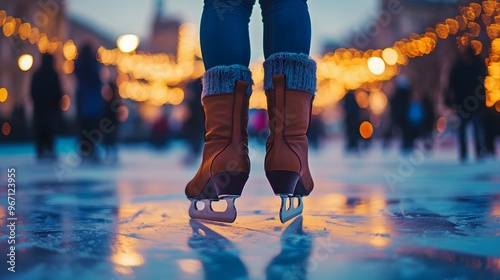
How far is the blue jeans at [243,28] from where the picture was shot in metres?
1.81

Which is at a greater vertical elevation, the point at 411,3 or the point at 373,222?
the point at 411,3

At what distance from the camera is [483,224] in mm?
1669

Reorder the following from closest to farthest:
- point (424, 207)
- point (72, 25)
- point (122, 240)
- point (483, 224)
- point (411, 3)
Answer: point (122, 240), point (483, 224), point (424, 207), point (72, 25), point (411, 3)

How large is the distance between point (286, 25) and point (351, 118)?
9964 millimetres

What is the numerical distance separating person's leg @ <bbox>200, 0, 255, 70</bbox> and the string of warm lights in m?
14.5

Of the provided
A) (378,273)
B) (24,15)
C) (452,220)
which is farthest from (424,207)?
(24,15)

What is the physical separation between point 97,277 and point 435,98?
26.9 m

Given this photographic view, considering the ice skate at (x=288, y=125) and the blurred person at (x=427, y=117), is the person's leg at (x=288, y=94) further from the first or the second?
the blurred person at (x=427, y=117)

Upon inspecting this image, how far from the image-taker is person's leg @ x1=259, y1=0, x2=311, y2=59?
5.94ft

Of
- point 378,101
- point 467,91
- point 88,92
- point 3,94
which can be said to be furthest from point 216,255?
point 378,101

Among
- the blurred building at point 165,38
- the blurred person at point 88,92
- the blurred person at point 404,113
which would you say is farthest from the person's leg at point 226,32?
the blurred building at point 165,38

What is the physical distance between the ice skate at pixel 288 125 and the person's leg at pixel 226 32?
10 cm

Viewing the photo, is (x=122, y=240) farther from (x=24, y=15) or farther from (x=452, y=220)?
(x=24, y=15)

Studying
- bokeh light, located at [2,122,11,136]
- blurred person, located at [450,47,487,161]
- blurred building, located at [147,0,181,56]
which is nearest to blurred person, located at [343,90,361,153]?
blurred person, located at [450,47,487,161]
